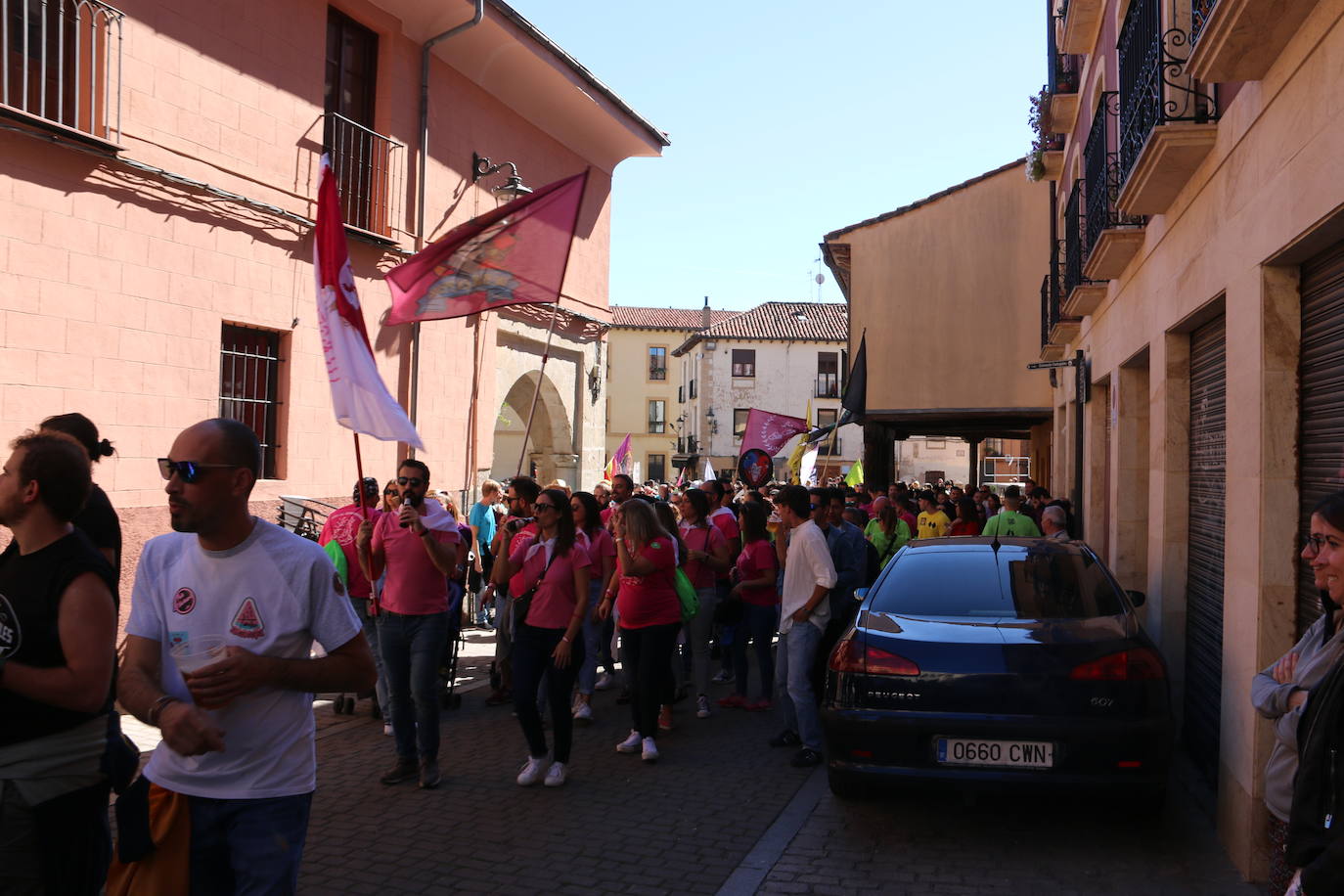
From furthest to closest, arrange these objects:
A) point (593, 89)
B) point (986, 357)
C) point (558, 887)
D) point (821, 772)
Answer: point (986, 357), point (593, 89), point (821, 772), point (558, 887)

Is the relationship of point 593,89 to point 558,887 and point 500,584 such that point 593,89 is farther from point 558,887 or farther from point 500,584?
point 558,887

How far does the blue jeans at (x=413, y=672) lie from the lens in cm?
649

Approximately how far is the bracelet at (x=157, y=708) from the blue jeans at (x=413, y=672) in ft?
12.1

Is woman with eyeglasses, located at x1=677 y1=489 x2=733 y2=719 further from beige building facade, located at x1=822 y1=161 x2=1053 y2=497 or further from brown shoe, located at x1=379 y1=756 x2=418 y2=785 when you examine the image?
beige building facade, located at x1=822 y1=161 x2=1053 y2=497

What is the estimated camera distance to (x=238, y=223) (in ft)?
33.6

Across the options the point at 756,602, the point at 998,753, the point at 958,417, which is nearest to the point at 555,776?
the point at 998,753

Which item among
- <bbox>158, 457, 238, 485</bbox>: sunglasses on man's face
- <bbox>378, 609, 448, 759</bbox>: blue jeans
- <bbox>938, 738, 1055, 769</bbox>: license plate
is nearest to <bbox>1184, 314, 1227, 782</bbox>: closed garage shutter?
<bbox>938, 738, 1055, 769</bbox>: license plate

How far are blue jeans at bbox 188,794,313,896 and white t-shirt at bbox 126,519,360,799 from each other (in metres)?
0.04

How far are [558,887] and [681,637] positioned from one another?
21.2 ft

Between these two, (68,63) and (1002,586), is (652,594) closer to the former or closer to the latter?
(1002,586)

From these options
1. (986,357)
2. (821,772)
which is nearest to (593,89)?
(986,357)

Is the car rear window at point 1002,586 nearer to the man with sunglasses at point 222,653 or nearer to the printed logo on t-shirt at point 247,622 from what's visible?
the man with sunglasses at point 222,653

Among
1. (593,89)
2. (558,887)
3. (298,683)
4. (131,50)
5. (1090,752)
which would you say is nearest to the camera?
(298,683)

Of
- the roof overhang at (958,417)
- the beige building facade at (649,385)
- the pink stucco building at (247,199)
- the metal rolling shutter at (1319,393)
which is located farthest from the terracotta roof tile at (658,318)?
the metal rolling shutter at (1319,393)
